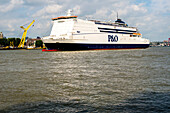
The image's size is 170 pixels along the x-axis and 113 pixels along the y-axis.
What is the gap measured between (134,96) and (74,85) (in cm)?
466

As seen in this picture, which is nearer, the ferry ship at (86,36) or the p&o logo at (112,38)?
the ferry ship at (86,36)

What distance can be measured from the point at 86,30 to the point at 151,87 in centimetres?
6410

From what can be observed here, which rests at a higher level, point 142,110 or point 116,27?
point 116,27

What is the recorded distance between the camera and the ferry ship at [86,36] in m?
68.4

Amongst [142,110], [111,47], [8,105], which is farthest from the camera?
[111,47]

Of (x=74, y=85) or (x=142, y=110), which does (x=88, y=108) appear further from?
(x=74, y=85)

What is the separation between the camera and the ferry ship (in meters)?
68.4

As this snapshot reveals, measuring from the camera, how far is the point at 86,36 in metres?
74.3

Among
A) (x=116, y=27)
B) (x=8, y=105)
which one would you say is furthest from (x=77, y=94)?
(x=116, y=27)

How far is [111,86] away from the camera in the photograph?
1380cm

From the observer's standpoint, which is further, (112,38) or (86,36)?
(112,38)

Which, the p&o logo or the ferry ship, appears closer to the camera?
the ferry ship

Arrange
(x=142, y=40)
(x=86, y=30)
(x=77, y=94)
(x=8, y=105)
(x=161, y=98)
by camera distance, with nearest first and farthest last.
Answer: (x=8, y=105), (x=161, y=98), (x=77, y=94), (x=86, y=30), (x=142, y=40)

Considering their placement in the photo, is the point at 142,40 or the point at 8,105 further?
the point at 142,40
